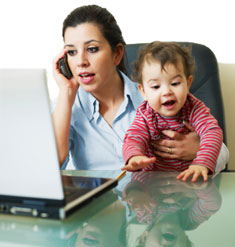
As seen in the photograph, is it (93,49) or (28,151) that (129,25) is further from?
(28,151)

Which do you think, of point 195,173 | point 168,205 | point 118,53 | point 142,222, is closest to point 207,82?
point 118,53

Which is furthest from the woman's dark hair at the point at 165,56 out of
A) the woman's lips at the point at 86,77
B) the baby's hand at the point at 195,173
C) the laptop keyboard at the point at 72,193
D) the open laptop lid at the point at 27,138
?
the open laptop lid at the point at 27,138

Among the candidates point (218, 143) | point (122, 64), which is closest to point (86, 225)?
point (218, 143)

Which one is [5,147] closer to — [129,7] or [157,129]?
[157,129]

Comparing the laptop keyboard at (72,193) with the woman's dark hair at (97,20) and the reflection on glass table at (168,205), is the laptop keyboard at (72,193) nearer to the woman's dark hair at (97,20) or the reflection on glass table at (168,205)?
the reflection on glass table at (168,205)

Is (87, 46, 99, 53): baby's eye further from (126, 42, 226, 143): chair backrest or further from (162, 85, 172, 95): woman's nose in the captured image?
(162, 85, 172, 95): woman's nose

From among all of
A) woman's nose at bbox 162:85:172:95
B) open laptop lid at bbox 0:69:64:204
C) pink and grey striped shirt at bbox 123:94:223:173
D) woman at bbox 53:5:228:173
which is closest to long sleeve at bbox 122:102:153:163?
pink and grey striped shirt at bbox 123:94:223:173

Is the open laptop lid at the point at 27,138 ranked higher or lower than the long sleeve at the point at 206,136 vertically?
higher

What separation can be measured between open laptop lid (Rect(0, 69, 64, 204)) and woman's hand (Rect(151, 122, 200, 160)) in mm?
613

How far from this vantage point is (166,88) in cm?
105

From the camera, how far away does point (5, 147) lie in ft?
1.75

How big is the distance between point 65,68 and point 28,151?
36.7 inches

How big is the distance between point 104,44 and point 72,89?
22cm

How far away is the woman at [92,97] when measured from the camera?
131cm
